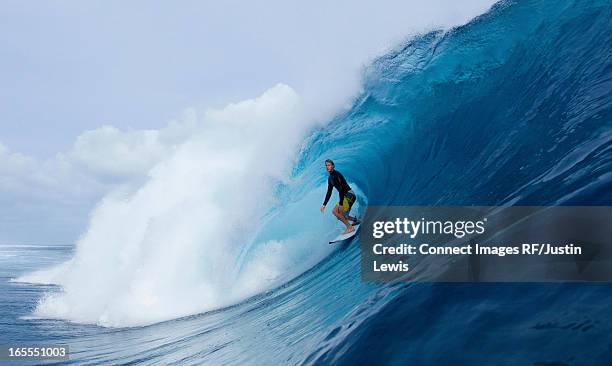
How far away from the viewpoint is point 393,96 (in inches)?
466

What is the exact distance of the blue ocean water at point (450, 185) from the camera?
10.8 ft

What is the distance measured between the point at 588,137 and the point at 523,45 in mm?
5594

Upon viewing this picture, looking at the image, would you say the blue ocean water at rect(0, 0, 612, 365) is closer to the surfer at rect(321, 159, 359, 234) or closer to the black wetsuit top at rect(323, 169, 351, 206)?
the surfer at rect(321, 159, 359, 234)

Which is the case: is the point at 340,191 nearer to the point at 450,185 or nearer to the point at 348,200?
the point at 348,200

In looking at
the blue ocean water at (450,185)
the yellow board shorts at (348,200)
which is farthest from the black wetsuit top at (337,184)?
the blue ocean water at (450,185)

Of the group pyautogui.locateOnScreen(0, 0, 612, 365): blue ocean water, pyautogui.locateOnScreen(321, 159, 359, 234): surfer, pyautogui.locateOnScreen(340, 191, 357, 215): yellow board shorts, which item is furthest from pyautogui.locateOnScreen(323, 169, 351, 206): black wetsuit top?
pyautogui.locateOnScreen(0, 0, 612, 365): blue ocean water

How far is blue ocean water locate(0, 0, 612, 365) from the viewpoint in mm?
3281

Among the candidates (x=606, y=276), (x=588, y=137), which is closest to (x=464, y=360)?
(x=606, y=276)

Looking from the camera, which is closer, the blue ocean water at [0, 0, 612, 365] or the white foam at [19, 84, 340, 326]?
the blue ocean water at [0, 0, 612, 365]

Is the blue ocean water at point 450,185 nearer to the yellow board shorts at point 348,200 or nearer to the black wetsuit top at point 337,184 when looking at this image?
the yellow board shorts at point 348,200

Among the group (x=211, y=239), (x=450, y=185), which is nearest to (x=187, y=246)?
(x=211, y=239)

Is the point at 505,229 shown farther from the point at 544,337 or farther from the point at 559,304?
the point at 544,337

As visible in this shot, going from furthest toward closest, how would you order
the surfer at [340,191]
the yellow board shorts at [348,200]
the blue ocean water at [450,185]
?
the yellow board shorts at [348,200] < the surfer at [340,191] < the blue ocean water at [450,185]

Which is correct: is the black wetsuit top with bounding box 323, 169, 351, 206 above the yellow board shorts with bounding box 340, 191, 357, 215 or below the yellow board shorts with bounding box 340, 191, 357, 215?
above
